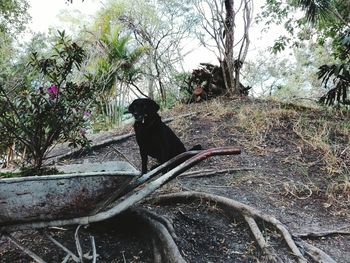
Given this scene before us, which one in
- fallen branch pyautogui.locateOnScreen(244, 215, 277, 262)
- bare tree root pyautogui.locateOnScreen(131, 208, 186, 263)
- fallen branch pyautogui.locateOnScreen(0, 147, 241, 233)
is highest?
fallen branch pyautogui.locateOnScreen(0, 147, 241, 233)

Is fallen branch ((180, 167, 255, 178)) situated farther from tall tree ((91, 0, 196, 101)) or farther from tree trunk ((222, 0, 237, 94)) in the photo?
tall tree ((91, 0, 196, 101))

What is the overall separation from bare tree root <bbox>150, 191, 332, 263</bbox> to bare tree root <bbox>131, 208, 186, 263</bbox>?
1.75 feet

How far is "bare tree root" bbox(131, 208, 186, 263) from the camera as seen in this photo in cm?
200

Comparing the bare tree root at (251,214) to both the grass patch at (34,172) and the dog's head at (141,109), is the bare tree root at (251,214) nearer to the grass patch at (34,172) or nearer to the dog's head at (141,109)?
the dog's head at (141,109)

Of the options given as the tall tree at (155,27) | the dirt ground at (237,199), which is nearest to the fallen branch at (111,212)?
the dirt ground at (237,199)

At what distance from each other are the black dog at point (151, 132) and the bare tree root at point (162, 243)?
83 centimetres

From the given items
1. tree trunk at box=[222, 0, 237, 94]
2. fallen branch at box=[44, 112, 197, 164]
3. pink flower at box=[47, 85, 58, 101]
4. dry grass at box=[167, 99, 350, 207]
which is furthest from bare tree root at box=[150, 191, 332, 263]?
tree trunk at box=[222, 0, 237, 94]

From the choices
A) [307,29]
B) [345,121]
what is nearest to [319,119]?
[345,121]

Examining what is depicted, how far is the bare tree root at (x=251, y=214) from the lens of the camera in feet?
7.11

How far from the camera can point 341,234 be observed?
2.58m

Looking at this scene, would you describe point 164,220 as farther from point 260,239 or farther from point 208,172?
point 208,172

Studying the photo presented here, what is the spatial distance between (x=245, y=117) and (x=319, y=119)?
3.76ft

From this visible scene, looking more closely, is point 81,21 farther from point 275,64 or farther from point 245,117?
point 245,117

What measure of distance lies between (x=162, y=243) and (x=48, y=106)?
1231mm
